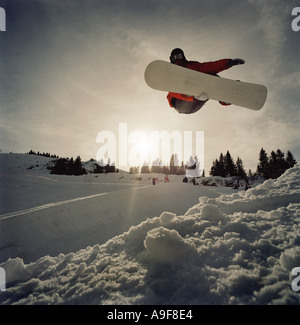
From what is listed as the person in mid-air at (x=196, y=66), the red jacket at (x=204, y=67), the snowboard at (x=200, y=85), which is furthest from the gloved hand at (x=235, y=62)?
the snowboard at (x=200, y=85)

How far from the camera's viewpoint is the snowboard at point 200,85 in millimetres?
4332

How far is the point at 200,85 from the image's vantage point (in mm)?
4516

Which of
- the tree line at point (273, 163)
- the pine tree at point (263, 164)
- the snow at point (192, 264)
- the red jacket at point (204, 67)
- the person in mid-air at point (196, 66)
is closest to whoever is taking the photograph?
the snow at point (192, 264)

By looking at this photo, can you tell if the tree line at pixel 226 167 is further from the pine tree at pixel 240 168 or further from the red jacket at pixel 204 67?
the red jacket at pixel 204 67

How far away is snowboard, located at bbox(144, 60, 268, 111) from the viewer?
4.33m

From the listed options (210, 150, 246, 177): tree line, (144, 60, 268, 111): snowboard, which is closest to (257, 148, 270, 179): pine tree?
(210, 150, 246, 177): tree line

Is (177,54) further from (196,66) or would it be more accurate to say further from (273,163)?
(273,163)

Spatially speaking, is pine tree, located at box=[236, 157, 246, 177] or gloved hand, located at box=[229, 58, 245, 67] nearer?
gloved hand, located at box=[229, 58, 245, 67]

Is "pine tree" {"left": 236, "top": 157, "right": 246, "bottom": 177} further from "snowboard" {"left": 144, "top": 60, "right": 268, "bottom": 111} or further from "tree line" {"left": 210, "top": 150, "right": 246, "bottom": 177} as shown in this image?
"snowboard" {"left": 144, "top": 60, "right": 268, "bottom": 111}

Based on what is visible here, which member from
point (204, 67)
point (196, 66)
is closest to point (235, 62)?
point (204, 67)

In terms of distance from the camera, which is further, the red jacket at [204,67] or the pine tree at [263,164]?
the pine tree at [263,164]
